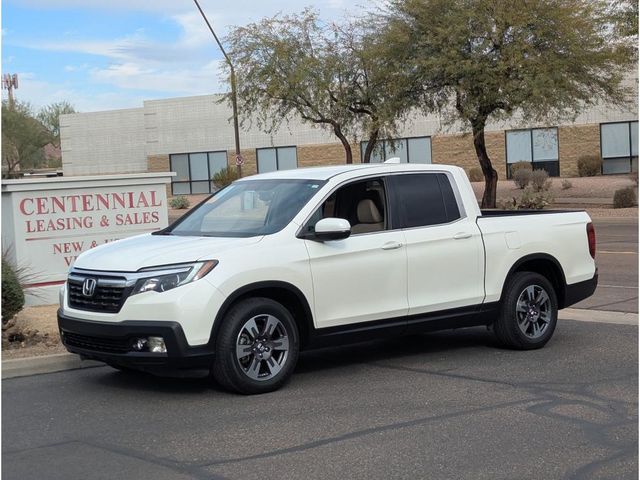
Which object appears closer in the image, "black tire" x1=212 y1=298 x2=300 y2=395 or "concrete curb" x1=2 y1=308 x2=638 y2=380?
"black tire" x1=212 y1=298 x2=300 y2=395

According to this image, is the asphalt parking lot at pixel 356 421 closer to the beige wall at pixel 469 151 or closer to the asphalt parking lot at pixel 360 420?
the asphalt parking lot at pixel 360 420

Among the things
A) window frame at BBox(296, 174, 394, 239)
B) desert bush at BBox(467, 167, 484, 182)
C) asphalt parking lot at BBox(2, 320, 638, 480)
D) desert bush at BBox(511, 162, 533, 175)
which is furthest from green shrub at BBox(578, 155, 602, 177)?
window frame at BBox(296, 174, 394, 239)

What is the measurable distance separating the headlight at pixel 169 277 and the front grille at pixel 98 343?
0.44 meters

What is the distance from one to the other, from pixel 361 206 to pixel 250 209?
1030mm

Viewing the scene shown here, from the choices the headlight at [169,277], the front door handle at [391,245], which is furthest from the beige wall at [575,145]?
the headlight at [169,277]

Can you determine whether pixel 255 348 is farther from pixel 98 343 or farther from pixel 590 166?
pixel 590 166

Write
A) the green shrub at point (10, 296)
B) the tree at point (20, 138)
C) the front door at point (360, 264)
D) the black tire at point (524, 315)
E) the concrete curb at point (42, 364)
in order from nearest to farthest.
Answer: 1. the front door at point (360, 264)
2. the concrete curb at point (42, 364)
3. the black tire at point (524, 315)
4. the green shrub at point (10, 296)
5. the tree at point (20, 138)

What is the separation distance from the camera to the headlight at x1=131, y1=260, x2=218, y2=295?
24.5 ft

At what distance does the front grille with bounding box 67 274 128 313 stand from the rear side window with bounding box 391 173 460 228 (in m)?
2.70

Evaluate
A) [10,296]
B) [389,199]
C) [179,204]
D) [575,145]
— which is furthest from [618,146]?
[10,296]

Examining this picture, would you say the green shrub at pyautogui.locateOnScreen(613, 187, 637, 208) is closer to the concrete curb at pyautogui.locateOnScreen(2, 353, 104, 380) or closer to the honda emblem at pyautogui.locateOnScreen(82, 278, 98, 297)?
the concrete curb at pyautogui.locateOnScreen(2, 353, 104, 380)

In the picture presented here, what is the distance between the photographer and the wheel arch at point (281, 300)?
7.57 m

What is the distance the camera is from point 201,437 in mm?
6566

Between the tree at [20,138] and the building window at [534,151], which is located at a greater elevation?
the tree at [20,138]
